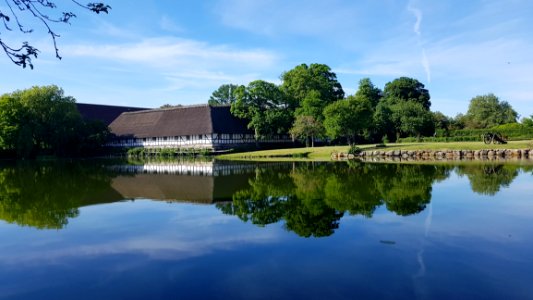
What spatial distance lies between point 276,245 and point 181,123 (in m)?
57.6

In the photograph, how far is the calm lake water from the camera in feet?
19.0

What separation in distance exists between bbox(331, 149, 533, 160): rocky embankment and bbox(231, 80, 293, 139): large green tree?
682 inches

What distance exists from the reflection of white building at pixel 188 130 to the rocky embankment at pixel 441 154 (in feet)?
75.4

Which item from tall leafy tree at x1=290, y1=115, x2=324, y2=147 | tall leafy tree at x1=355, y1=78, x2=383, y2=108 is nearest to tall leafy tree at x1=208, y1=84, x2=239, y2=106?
tall leafy tree at x1=355, y1=78, x2=383, y2=108

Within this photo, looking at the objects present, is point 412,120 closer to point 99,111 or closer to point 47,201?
point 47,201

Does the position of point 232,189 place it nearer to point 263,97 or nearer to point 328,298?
point 328,298

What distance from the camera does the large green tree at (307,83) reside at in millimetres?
60531

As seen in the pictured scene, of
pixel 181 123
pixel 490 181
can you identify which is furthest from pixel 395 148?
pixel 181 123

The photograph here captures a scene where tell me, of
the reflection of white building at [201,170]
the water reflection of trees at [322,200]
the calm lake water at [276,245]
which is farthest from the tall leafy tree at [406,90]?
the calm lake water at [276,245]

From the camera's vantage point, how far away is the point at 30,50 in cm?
434

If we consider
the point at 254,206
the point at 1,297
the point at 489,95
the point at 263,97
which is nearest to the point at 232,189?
the point at 254,206

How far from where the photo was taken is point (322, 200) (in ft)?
42.0

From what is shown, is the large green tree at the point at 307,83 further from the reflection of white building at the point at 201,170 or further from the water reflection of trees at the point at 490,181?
the water reflection of trees at the point at 490,181

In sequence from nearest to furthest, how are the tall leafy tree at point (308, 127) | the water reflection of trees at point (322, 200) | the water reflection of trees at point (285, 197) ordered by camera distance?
the water reflection of trees at point (322, 200) → the water reflection of trees at point (285, 197) → the tall leafy tree at point (308, 127)
